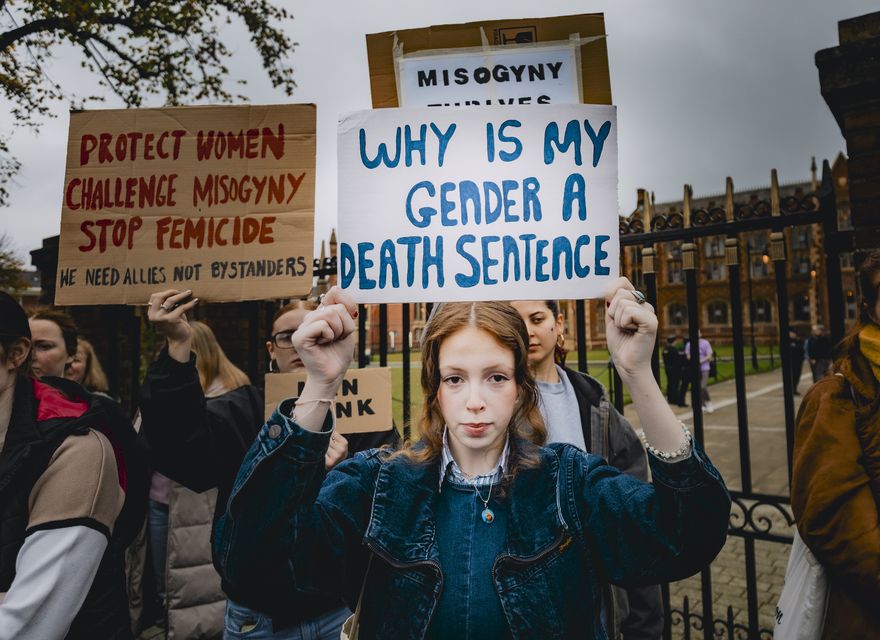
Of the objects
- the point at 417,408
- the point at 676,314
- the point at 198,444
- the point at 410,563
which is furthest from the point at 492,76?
the point at 676,314

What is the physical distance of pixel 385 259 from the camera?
5.92 feet

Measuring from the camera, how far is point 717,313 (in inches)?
→ 2063

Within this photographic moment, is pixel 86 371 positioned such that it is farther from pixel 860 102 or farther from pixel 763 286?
pixel 763 286

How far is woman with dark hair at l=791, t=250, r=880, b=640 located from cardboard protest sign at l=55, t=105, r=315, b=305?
1944mm

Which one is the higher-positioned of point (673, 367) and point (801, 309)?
point (801, 309)

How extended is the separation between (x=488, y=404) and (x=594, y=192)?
2.64 ft

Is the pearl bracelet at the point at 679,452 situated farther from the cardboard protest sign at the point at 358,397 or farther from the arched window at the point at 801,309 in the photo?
Answer: the arched window at the point at 801,309

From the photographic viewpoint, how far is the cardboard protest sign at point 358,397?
2.45 m

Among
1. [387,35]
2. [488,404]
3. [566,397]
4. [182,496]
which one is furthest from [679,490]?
[182,496]

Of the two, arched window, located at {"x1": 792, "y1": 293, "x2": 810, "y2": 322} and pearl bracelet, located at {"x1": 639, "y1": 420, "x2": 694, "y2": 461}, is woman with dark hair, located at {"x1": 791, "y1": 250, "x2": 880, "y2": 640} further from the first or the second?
arched window, located at {"x1": 792, "y1": 293, "x2": 810, "y2": 322}

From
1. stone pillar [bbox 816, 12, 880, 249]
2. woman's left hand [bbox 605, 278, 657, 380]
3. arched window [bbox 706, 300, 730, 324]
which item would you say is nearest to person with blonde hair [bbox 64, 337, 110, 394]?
woman's left hand [bbox 605, 278, 657, 380]

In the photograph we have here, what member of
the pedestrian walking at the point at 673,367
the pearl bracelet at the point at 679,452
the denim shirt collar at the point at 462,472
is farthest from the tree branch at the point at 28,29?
the pedestrian walking at the point at 673,367

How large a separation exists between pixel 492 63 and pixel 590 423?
4.82 feet

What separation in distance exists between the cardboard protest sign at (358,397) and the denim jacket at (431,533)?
96 cm
